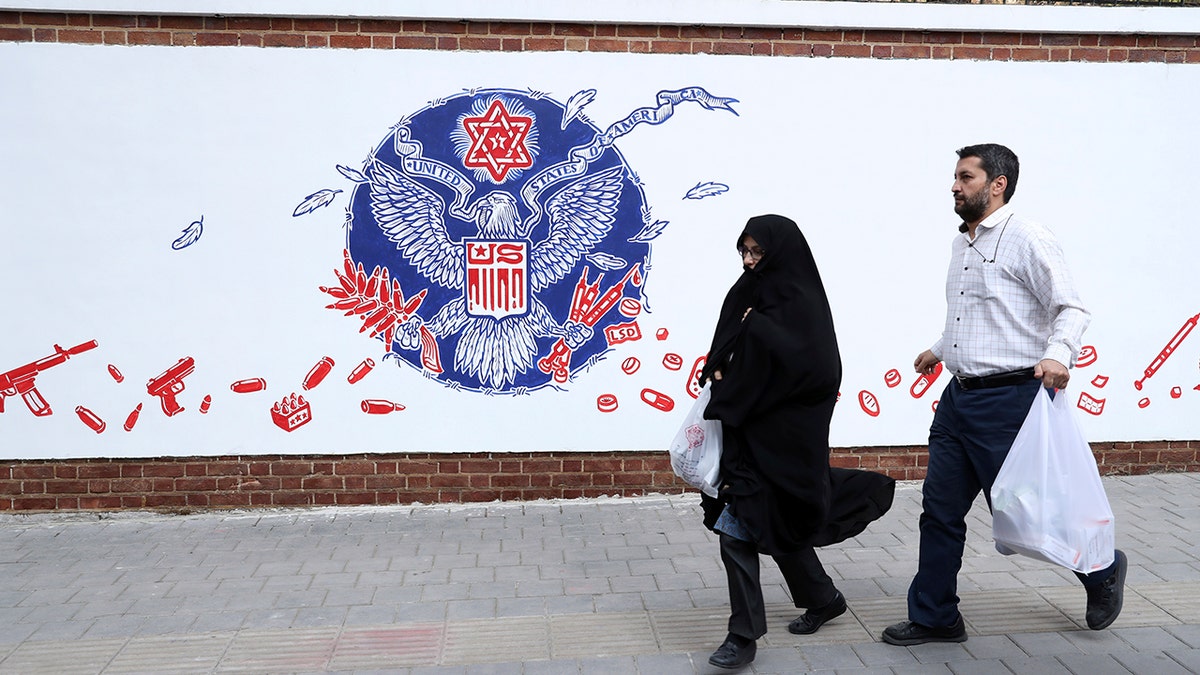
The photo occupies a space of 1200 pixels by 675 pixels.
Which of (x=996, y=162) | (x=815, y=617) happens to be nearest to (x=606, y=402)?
(x=815, y=617)

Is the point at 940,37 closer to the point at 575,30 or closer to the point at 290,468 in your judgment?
the point at 575,30

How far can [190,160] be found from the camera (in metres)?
Answer: 6.16

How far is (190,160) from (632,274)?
2.83 m

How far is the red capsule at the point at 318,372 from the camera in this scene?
6340mm

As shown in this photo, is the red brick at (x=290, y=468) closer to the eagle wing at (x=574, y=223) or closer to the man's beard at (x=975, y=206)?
the eagle wing at (x=574, y=223)

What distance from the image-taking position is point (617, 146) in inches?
251

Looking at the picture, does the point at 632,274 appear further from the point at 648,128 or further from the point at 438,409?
the point at 438,409

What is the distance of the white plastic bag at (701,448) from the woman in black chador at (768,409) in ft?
0.12

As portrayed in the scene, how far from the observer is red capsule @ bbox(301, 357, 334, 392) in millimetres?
6340

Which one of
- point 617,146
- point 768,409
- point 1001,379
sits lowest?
point 768,409

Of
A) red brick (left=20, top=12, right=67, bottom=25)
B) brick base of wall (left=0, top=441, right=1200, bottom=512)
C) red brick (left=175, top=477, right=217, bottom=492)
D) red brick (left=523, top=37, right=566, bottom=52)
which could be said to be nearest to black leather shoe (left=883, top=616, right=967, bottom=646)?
brick base of wall (left=0, top=441, right=1200, bottom=512)

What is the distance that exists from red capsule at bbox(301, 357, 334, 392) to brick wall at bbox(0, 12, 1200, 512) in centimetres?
49

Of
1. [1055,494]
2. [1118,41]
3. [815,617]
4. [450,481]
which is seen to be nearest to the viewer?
[1055,494]

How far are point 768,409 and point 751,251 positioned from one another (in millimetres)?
622
